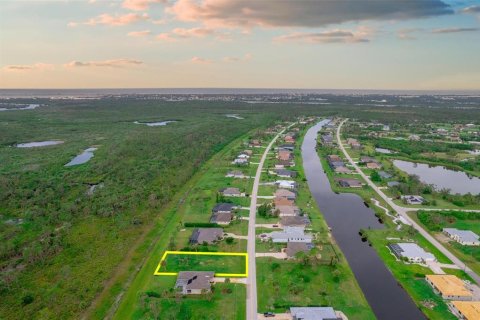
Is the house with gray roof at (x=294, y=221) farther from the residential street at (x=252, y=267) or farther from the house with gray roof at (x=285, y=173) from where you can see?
the house with gray roof at (x=285, y=173)

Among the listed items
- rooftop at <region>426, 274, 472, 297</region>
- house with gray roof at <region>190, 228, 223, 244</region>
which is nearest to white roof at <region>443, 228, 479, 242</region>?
rooftop at <region>426, 274, 472, 297</region>

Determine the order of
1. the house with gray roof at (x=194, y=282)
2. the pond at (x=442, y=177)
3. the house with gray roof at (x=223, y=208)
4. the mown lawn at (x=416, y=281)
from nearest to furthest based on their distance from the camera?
1. the mown lawn at (x=416, y=281)
2. the house with gray roof at (x=194, y=282)
3. the house with gray roof at (x=223, y=208)
4. the pond at (x=442, y=177)

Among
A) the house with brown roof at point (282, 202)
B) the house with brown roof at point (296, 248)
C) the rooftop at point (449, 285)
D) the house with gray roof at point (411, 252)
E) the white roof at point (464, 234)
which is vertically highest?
the house with brown roof at point (282, 202)

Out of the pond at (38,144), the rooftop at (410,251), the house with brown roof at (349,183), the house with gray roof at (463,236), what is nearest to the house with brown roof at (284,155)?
the house with brown roof at (349,183)

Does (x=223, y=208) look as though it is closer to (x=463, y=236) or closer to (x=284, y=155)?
(x=463, y=236)

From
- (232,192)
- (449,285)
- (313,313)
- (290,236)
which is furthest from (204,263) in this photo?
(449,285)

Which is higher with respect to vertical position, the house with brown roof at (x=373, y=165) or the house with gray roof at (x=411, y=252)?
the house with brown roof at (x=373, y=165)
